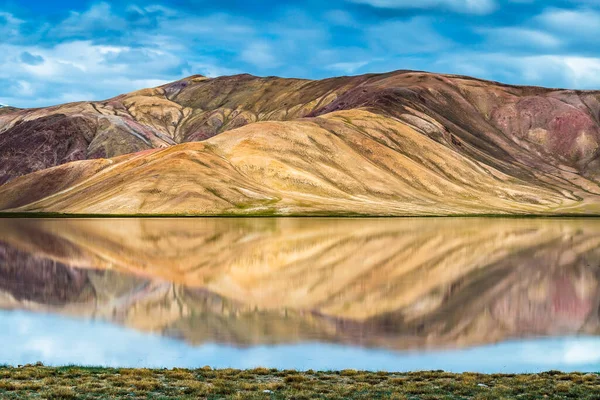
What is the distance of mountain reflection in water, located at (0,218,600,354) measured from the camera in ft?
100

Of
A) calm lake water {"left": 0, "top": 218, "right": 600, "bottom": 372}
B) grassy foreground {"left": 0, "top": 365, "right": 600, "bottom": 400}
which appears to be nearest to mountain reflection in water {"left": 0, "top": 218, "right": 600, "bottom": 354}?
calm lake water {"left": 0, "top": 218, "right": 600, "bottom": 372}

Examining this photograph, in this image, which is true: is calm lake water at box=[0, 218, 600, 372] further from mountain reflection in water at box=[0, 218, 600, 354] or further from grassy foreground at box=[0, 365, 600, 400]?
grassy foreground at box=[0, 365, 600, 400]

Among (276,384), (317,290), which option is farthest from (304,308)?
(276,384)

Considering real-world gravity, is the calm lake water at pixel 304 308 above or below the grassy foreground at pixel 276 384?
above

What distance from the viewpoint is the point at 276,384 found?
20.1 m

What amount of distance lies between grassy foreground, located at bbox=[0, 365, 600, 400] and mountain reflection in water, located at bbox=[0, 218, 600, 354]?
600 centimetres

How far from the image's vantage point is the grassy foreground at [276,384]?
18.7 metres

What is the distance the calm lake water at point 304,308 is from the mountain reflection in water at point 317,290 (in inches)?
4.5

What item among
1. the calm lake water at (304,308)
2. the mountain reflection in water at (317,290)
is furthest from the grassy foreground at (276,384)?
the mountain reflection in water at (317,290)

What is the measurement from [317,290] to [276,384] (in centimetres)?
2125

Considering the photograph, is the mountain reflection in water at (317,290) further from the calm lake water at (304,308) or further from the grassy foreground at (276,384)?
the grassy foreground at (276,384)

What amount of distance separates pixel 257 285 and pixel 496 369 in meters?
21.6

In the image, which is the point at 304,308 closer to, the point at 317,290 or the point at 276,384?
the point at 317,290

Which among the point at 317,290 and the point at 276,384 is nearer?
the point at 276,384
